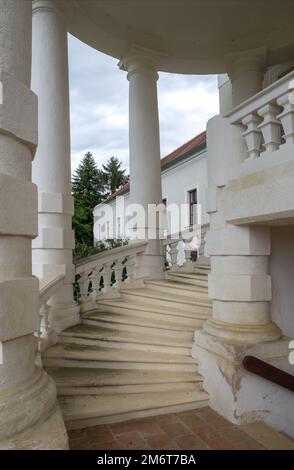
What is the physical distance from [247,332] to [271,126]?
7.73 ft

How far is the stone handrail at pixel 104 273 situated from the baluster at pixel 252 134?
3.47m

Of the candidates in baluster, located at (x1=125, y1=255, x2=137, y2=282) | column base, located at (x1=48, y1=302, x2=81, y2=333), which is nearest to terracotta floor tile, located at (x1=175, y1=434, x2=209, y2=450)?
column base, located at (x1=48, y1=302, x2=81, y2=333)

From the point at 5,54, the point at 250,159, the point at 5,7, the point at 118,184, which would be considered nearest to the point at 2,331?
the point at 5,54

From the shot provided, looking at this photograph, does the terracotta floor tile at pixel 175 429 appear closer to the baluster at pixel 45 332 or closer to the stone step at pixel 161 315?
the stone step at pixel 161 315

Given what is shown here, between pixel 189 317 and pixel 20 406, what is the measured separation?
3519 mm

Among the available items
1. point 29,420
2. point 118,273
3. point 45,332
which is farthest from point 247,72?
point 29,420

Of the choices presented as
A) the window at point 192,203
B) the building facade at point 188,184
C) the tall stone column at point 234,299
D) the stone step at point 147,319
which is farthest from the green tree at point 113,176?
the tall stone column at point 234,299

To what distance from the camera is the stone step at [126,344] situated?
4645 millimetres

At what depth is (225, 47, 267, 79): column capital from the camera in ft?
22.4

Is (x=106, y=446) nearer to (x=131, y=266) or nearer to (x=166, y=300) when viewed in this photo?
(x=166, y=300)

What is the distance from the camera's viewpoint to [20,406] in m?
1.99

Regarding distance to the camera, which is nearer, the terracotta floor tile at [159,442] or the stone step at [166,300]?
the terracotta floor tile at [159,442]

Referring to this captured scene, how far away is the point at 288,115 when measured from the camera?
3.07 metres
